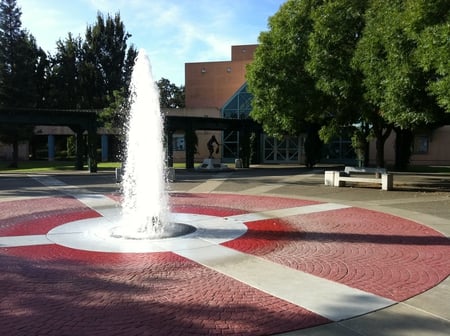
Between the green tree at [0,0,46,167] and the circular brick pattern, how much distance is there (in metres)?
31.6

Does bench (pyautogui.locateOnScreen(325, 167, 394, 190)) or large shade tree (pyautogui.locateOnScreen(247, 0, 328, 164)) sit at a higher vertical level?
large shade tree (pyautogui.locateOnScreen(247, 0, 328, 164))

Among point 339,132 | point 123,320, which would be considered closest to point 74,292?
point 123,320

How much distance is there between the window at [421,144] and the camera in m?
41.7

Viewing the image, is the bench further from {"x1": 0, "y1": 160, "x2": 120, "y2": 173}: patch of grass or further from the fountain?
{"x1": 0, "y1": 160, "x2": 120, "y2": 173}: patch of grass

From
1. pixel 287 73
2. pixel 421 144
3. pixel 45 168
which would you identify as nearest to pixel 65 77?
pixel 45 168

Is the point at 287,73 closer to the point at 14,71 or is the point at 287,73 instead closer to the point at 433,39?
A: the point at 433,39

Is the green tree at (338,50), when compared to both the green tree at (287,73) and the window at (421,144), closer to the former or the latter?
the green tree at (287,73)

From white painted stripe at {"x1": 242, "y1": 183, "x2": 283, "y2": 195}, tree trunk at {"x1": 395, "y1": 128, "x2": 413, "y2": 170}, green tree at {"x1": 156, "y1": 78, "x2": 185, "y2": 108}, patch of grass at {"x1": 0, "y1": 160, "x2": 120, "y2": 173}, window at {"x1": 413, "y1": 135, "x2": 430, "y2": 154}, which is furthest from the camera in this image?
green tree at {"x1": 156, "y1": 78, "x2": 185, "y2": 108}

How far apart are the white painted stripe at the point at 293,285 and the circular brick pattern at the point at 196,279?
15 cm

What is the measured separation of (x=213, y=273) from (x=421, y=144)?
4025 cm

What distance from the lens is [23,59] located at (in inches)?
1603

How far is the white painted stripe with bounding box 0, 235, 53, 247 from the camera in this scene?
25.6 ft

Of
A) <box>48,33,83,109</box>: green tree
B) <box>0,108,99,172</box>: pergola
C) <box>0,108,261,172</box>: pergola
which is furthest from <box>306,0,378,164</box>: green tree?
<box>48,33,83,109</box>: green tree

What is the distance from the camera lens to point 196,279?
5801mm
